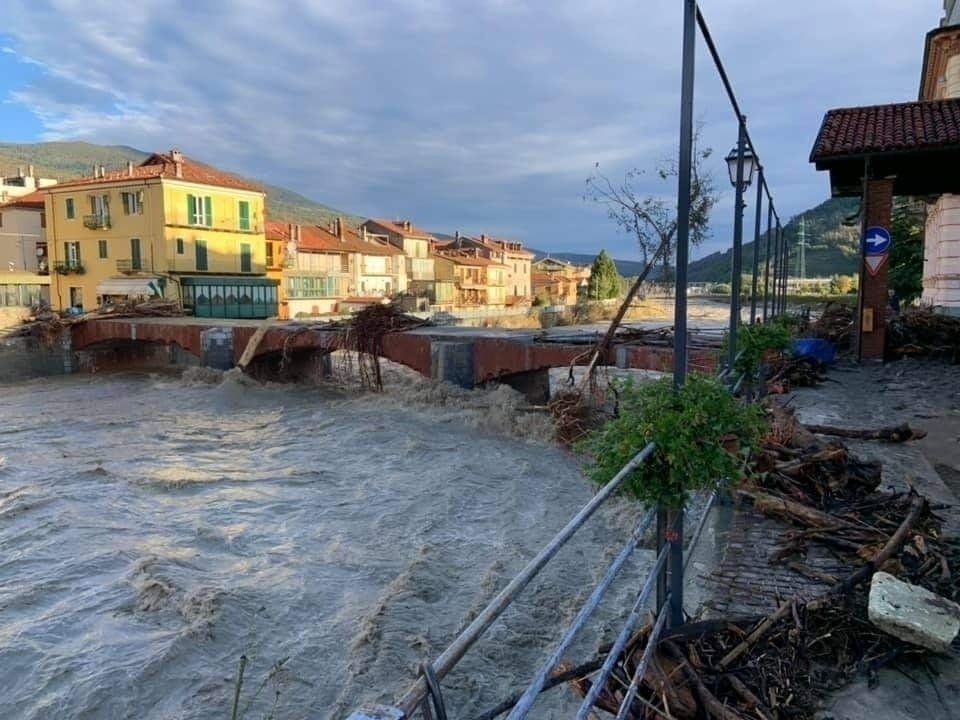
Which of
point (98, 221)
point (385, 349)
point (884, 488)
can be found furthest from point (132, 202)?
point (884, 488)

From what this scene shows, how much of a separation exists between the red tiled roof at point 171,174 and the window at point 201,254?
344 centimetres

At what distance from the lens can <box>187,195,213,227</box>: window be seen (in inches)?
1585

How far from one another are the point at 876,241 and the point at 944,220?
28.2 feet

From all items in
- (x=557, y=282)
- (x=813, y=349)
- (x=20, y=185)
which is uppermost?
(x=20, y=185)

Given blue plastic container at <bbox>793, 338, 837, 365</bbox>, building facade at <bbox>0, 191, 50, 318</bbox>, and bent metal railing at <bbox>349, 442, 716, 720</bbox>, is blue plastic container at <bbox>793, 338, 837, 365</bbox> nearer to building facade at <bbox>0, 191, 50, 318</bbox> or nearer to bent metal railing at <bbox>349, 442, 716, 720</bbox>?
bent metal railing at <bbox>349, 442, 716, 720</bbox>

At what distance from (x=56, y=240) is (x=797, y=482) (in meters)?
47.3

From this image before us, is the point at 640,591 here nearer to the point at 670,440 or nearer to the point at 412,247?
the point at 670,440

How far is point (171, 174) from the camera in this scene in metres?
39.5

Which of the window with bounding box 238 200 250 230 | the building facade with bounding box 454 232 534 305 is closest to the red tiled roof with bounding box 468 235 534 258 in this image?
the building facade with bounding box 454 232 534 305

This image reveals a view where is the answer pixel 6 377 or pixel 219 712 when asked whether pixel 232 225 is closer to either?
pixel 6 377

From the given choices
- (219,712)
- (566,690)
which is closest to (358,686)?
(219,712)

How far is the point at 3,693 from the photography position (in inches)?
244

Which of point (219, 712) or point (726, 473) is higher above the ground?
point (726, 473)

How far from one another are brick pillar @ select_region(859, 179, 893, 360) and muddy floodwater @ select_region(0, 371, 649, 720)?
6.38 m
